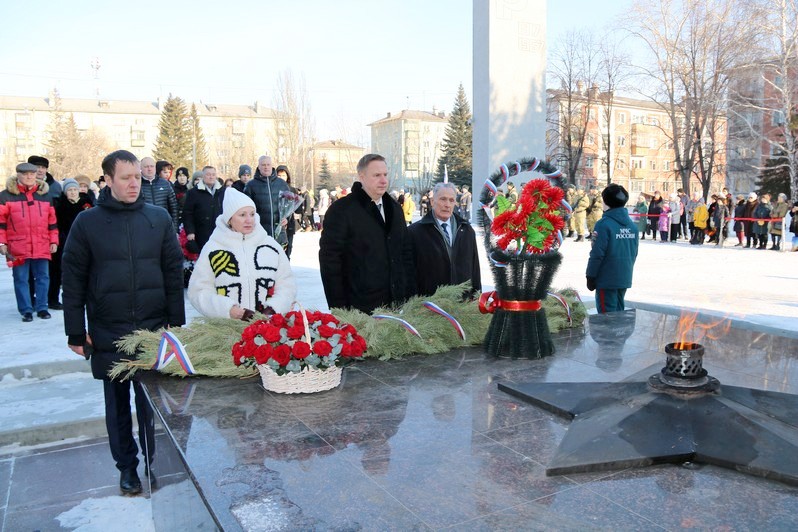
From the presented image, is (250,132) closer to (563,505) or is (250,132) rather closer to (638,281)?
(638,281)

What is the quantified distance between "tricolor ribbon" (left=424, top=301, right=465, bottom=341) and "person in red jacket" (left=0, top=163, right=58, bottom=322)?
234 inches

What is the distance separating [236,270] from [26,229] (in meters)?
5.27

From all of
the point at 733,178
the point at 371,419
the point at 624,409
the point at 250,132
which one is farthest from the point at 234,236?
the point at 250,132

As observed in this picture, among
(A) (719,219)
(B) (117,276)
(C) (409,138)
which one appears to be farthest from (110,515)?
(C) (409,138)

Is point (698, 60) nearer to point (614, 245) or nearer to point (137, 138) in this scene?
point (614, 245)

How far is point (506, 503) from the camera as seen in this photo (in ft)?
6.84

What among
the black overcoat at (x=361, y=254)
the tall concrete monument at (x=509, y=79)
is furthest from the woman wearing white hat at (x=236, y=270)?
the tall concrete monument at (x=509, y=79)

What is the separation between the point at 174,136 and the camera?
6438cm

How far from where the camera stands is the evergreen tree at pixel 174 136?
63.9 meters

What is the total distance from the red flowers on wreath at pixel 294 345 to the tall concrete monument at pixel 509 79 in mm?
15180

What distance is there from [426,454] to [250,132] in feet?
235

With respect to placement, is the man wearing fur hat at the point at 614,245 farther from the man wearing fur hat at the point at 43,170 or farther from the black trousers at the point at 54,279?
the black trousers at the point at 54,279

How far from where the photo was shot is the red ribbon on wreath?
371 cm

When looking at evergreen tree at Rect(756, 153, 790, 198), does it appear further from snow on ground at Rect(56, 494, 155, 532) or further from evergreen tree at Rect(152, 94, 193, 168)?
evergreen tree at Rect(152, 94, 193, 168)
